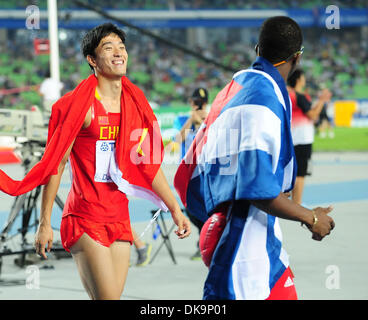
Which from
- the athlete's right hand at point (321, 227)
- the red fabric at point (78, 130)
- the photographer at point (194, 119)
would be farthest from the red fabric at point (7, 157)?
the athlete's right hand at point (321, 227)

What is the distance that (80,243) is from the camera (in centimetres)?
414

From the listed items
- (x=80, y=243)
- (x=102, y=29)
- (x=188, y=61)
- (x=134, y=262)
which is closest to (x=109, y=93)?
(x=102, y=29)

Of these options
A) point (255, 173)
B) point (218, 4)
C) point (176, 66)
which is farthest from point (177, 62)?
point (255, 173)

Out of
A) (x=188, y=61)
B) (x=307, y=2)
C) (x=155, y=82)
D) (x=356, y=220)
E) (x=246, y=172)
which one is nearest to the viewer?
(x=246, y=172)

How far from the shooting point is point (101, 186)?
4.20 m

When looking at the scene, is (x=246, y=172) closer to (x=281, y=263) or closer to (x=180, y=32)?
(x=281, y=263)

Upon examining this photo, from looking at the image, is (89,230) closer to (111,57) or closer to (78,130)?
(78,130)

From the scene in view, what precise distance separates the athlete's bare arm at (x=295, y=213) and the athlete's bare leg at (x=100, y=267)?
4.99 ft

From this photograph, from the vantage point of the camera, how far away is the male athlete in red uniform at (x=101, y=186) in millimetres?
4125

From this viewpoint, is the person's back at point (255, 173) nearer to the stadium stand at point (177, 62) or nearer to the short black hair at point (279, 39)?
the short black hair at point (279, 39)

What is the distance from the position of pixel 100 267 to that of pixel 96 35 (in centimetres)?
139

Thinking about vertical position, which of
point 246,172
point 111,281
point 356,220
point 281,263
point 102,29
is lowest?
point 356,220

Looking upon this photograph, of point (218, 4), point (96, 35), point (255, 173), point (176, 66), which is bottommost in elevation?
point (176, 66)
